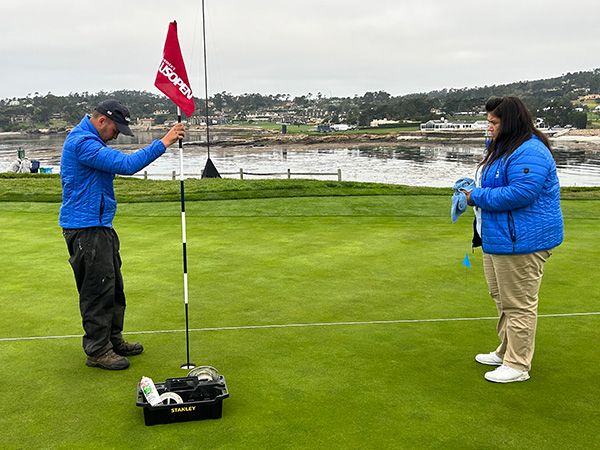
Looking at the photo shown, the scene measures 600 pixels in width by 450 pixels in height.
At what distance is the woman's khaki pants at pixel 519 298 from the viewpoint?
4426mm

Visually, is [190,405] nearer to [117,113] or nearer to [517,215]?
[117,113]

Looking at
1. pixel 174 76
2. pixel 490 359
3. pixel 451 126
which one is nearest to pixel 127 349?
pixel 174 76

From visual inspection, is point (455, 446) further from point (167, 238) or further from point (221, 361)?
point (167, 238)

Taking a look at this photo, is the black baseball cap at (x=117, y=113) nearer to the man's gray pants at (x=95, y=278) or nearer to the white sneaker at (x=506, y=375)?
the man's gray pants at (x=95, y=278)

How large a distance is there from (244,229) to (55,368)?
21.5ft

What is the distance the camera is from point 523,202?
427cm

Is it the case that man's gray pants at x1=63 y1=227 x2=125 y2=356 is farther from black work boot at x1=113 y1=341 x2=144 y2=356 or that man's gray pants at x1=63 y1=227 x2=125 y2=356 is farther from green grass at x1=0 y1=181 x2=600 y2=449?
green grass at x1=0 y1=181 x2=600 y2=449

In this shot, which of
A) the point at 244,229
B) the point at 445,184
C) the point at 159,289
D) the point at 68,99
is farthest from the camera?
the point at 68,99

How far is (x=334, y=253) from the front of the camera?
29.8 ft

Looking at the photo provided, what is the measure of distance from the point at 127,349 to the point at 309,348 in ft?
4.91

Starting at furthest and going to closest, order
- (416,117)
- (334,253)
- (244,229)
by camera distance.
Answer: (416,117), (244,229), (334,253)

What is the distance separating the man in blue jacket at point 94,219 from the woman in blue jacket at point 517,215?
91.7 inches

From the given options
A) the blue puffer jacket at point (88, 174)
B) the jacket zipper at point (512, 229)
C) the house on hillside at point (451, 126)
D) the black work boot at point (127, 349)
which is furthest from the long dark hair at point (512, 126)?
the house on hillside at point (451, 126)

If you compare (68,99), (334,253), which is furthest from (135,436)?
(68,99)
